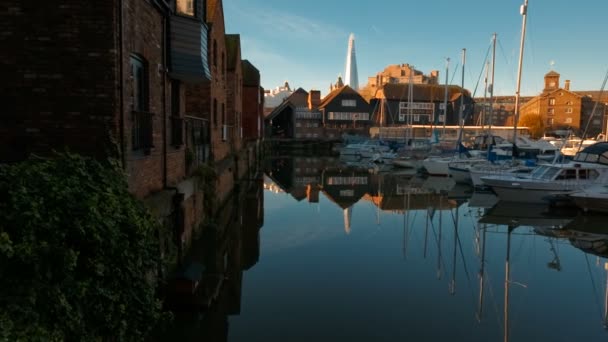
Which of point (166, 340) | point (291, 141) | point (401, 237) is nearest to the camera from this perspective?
point (166, 340)

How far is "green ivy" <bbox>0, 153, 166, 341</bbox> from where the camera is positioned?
11.0 ft

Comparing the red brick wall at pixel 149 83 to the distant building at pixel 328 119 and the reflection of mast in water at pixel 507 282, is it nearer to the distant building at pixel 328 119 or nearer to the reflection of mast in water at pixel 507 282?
the reflection of mast in water at pixel 507 282

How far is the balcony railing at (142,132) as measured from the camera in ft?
24.5

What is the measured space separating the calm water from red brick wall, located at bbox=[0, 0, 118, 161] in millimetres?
4045

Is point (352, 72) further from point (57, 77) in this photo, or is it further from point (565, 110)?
point (57, 77)

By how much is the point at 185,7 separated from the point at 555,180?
18.1 metres

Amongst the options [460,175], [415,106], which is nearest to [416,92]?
[415,106]

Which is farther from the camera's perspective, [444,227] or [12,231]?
[444,227]

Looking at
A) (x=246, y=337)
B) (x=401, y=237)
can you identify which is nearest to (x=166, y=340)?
(x=246, y=337)

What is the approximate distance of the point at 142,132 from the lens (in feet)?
25.4

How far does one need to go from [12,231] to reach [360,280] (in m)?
7.41

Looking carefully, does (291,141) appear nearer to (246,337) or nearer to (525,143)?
(525,143)

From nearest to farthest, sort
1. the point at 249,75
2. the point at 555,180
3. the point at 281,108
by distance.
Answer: the point at 555,180 → the point at 249,75 → the point at 281,108

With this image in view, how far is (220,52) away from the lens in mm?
19203
